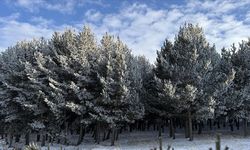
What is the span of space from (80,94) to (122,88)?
4.97 m

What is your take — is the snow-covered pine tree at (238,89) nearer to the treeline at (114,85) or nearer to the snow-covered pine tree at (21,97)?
the treeline at (114,85)

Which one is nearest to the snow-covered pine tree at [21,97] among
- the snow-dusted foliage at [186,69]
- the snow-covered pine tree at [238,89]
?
the snow-dusted foliage at [186,69]

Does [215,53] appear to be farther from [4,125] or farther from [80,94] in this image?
[4,125]

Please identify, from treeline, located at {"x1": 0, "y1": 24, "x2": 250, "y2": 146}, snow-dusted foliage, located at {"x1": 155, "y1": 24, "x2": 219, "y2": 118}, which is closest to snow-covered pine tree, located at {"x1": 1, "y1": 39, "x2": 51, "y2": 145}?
treeline, located at {"x1": 0, "y1": 24, "x2": 250, "y2": 146}

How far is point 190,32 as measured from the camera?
44.4m

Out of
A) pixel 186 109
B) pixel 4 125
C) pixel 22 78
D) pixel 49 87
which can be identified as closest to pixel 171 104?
pixel 186 109

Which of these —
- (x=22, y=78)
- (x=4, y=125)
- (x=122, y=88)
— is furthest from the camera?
(x=4, y=125)

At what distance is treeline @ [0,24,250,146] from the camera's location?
1583 inches


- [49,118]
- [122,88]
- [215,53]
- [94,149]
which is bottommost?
[94,149]

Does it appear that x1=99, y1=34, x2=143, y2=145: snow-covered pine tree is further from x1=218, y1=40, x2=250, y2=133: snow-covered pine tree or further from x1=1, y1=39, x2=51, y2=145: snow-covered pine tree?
x1=218, y1=40, x2=250, y2=133: snow-covered pine tree

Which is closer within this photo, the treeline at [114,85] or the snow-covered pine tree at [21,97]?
the treeline at [114,85]

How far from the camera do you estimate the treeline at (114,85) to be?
132 feet

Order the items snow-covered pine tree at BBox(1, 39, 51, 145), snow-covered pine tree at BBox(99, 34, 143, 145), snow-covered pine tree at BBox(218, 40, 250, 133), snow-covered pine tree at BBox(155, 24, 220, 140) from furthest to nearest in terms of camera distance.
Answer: snow-covered pine tree at BBox(1, 39, 51, 145)
snow-covered pine tree at BBox(218, 40, 250, 133)
snow-covered pine tree at BBox(99, 34, 143, 145)
snow-covered pine tree at BBox(155, 24, 220, 140)

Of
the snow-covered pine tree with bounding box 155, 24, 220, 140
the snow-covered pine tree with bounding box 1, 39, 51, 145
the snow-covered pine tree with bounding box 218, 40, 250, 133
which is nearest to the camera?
the snow-covered pine tree with bounding box 155, 24, 220, 140
